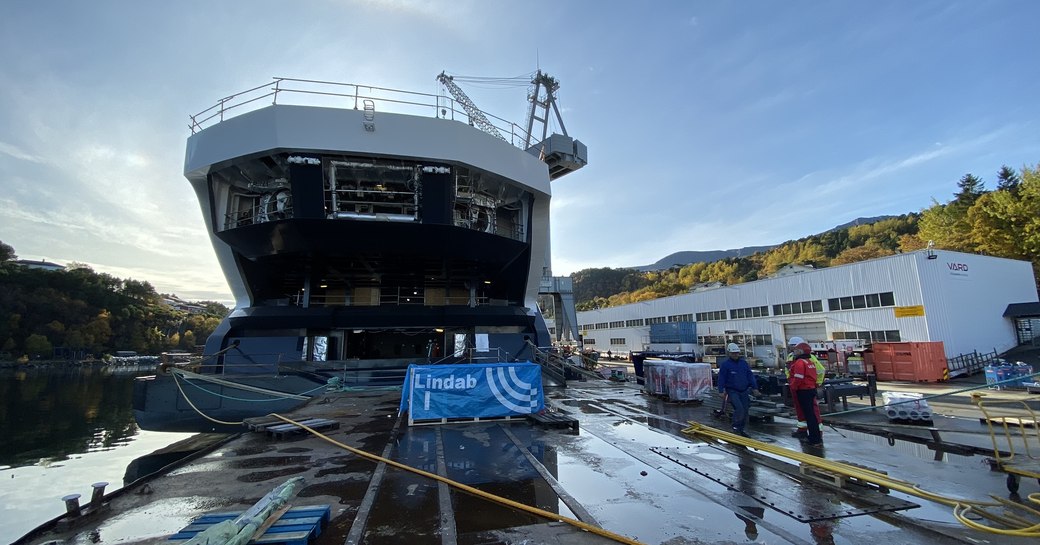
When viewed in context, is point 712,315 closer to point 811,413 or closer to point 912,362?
point 912,362

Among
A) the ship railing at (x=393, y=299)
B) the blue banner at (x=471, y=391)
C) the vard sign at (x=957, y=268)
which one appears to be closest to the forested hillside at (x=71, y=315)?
the ship railing at (x=393, y=299)

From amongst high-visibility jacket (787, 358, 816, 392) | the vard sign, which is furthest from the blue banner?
the vard sign

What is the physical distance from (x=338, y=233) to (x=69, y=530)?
10976 mm

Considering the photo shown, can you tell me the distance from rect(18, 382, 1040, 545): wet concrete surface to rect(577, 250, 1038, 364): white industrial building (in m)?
20.1

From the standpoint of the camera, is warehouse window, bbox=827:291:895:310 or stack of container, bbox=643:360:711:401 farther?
warehouse window, bbox=827:291:895:310

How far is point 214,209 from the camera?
16.3 metres

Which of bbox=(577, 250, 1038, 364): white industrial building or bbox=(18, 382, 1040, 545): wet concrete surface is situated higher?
bbox=(577, 250, 1038, 364): white industrial building

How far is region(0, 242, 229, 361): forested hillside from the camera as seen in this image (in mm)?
56219

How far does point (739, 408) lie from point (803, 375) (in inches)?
55.6

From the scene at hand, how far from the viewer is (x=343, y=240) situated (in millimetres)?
14641

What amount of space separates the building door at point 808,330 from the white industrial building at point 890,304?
0.06 m

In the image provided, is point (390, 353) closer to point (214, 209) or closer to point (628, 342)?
point (214, 209)

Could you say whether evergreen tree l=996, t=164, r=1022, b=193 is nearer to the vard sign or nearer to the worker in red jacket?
the vard sign

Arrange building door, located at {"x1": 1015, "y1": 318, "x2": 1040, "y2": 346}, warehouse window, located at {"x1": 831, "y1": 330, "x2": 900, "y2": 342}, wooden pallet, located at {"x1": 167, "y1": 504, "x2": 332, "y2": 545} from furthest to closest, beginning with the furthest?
1. building door, located at {"x1": 1015, "y1": 318, "x2": 1040, "y2": 346}
2. warehouse window, located at {"x1": 831, "y1": 330, "x2": 900, "y2": 342}
3. wooden pallet, located at {"x1": 167, "y1": 504, "x2": 332, "y2": 545}
